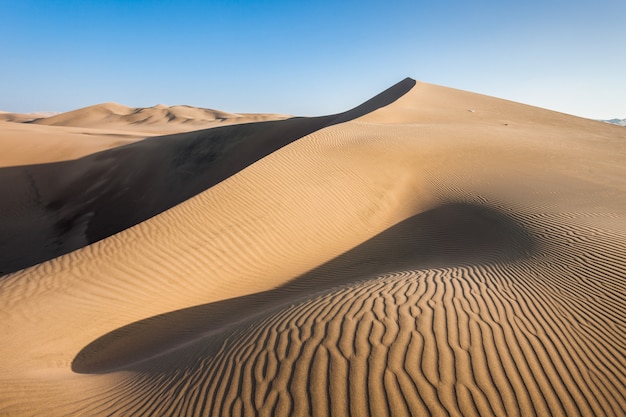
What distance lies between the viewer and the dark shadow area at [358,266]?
473 centimetres

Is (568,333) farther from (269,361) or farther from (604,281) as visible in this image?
(269,361)

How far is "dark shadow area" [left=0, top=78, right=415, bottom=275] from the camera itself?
12.1m

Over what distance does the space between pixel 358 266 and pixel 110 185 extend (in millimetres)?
13521

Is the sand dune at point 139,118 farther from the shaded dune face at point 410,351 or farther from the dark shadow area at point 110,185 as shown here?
the shaded dune face at point 410,351

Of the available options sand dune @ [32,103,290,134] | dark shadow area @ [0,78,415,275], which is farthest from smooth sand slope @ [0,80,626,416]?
sand dune @ [32,103,290,134]

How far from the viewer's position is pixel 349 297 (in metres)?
4.08

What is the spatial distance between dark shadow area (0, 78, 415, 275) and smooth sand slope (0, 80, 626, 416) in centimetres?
80

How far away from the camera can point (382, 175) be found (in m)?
10.6

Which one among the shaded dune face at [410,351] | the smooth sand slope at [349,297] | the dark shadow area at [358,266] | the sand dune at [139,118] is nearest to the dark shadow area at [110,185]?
the smooth sand slope at [349,297]

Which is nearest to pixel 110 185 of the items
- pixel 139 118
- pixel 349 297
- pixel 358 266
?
pixel 358 266

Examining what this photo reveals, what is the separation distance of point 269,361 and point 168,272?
4.18 meters

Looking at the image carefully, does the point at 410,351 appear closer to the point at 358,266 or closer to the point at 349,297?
the point at 349,297

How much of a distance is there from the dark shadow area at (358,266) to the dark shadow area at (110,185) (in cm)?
794

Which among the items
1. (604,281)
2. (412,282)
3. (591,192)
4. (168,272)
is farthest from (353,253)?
(591,192)
